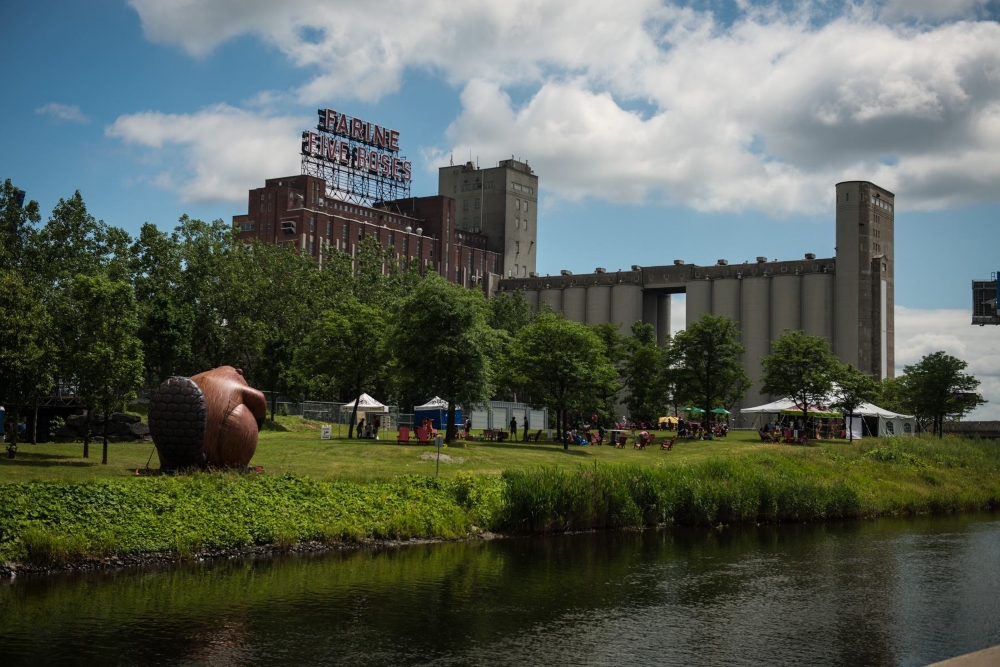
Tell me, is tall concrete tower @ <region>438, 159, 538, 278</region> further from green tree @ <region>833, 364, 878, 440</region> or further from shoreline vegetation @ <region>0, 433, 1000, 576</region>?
shoreline vegetation @ <region>0, 433, 1000, 576</region>

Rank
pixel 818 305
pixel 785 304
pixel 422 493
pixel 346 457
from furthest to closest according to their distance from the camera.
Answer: pixel 785 304
pixel 818 305
pixel 346 457
pixel 422 493

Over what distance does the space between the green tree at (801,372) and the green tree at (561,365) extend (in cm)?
1694

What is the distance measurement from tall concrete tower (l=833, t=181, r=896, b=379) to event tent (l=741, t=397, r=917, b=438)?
35.6 meters

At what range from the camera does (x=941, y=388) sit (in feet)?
289

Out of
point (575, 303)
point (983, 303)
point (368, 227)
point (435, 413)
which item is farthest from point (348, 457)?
point (368, 227)

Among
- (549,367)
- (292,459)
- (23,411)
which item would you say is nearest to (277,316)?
(549,367)

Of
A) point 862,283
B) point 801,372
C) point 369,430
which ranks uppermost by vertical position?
point 862,283

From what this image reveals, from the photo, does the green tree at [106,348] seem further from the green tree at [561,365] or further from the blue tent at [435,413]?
the blue tent at [435,413]

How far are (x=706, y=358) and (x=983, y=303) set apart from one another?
30137 millimetres

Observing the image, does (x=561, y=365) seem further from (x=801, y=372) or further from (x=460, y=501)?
(x=460, y=501)

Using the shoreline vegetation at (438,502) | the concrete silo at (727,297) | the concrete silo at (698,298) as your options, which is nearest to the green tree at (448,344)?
the shoreline vegetation at (438,502)

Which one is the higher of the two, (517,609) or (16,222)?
(16,222)

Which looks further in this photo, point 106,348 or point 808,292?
point 808,292

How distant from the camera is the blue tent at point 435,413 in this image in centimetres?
6538
